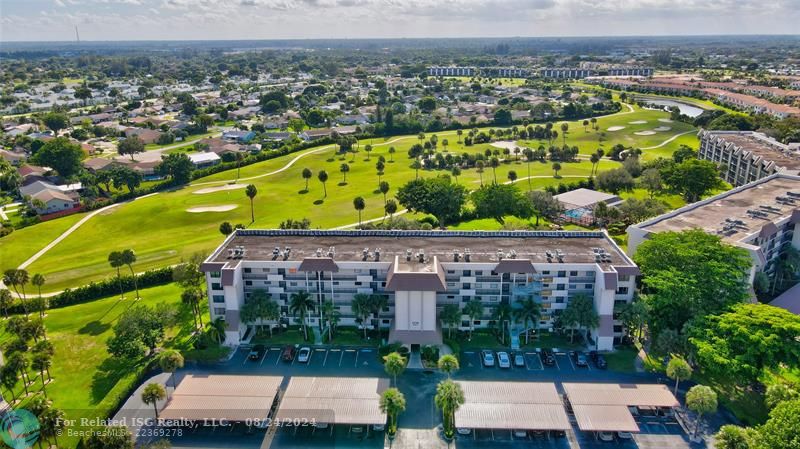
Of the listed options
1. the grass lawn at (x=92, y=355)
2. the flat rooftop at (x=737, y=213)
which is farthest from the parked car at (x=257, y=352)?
the flat rooftop at (x=737, y=213)

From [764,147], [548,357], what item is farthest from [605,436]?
[764,147]

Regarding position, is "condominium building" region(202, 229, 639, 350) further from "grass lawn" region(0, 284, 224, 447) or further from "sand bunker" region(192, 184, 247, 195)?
"sand bunker" region(192, 184, 247, 195)

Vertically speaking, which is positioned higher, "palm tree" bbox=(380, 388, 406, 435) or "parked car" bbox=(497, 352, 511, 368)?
"palm tree" bbox=(380, 388, 406, 435)

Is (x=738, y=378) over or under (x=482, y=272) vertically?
under

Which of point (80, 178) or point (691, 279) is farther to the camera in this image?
point (80, 178)

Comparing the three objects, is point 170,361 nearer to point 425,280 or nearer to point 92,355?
point 92,355

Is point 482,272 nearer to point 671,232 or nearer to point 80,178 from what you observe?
point 671,232

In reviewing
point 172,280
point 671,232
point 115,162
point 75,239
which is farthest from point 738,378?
point 115,162

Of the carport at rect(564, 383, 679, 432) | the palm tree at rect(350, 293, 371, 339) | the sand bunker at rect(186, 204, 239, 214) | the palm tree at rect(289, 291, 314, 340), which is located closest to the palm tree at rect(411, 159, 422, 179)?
the sand bunker at rect(186, 204, 239, 214)
